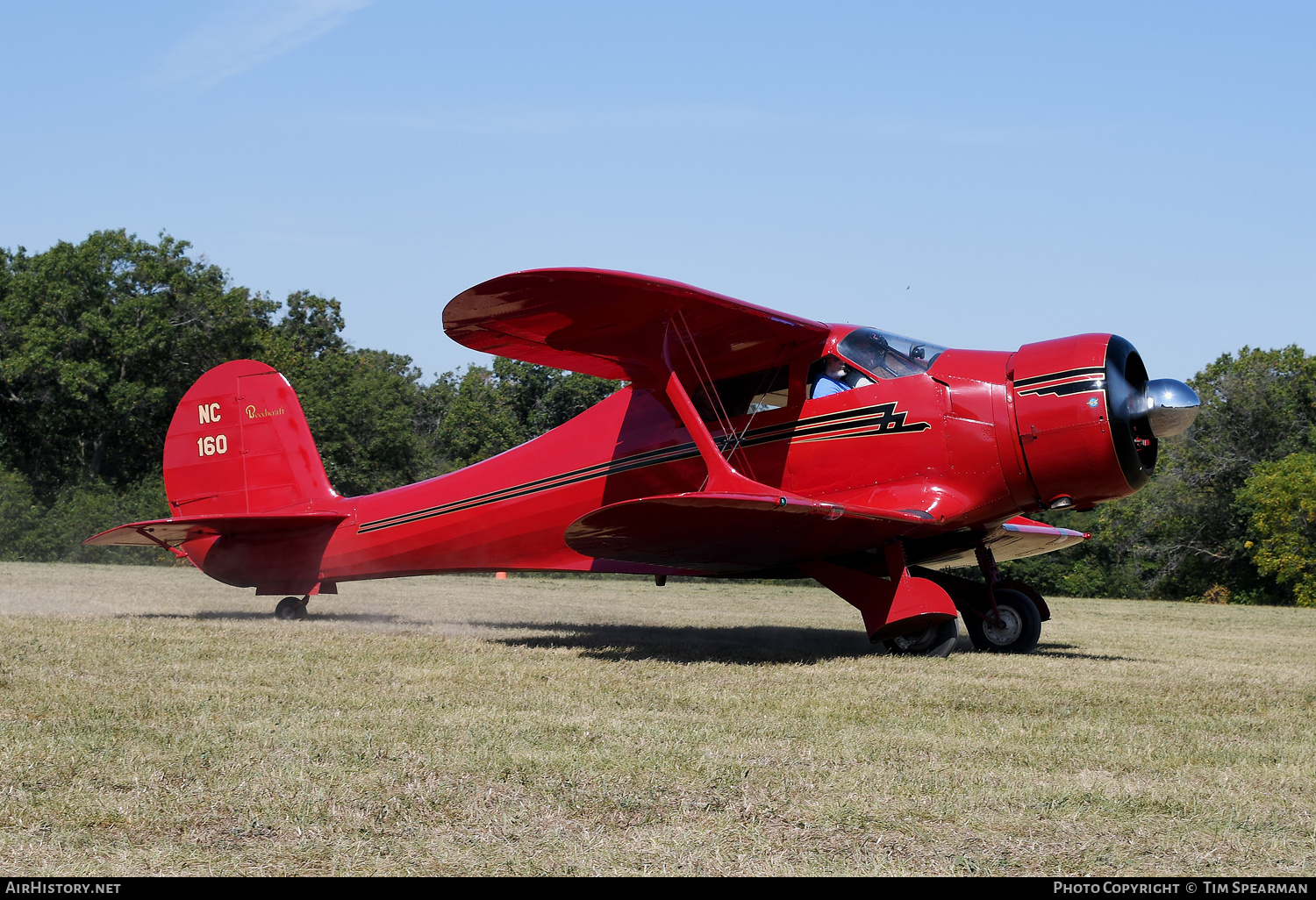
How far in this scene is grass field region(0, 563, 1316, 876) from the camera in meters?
3.32

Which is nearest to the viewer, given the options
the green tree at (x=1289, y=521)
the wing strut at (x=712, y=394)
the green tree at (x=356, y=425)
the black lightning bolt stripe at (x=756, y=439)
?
the black lightning bolt stripe at (x=756, y=439)

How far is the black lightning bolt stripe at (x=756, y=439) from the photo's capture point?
866cm

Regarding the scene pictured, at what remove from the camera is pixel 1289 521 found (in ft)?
104

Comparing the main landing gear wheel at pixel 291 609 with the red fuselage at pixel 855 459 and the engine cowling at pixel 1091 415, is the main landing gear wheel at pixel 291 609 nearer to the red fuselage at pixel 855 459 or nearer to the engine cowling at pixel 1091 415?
the red fuselage at pixel 855 459

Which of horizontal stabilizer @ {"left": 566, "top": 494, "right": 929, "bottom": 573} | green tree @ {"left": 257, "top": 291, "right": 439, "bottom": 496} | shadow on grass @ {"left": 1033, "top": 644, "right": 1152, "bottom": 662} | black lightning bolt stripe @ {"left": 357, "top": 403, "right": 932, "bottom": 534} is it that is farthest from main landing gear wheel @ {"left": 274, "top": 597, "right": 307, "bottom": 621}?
green tree @ {"left": 257, "top": 291, "right": 439, "bottom": 496}

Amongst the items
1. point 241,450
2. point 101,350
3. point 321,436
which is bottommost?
A: point 241,450

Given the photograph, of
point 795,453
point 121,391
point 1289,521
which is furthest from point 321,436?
point 795,453

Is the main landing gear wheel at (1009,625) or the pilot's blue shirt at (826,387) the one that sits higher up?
the pilot's blue shirt at (826,387)

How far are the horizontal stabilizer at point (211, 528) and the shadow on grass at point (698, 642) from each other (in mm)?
2205

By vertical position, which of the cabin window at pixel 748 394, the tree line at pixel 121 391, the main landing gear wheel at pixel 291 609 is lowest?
the main landing gear wheel at pixel 291 609

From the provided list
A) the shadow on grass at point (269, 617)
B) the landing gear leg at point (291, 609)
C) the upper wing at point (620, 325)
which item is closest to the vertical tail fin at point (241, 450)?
the landing gear leg at point (291, 609)

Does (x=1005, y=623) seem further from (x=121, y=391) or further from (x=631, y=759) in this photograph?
(x=121, y=391)

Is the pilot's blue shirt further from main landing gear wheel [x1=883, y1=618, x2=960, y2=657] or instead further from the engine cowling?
main landing gear wheel [x1=883, y1=618, x2=960, y2=657]

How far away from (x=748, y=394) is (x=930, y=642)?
2574 mm
